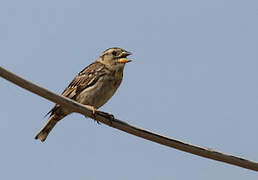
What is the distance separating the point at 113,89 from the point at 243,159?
466cm

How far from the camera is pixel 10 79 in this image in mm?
5035

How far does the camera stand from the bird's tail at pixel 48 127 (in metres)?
10.3

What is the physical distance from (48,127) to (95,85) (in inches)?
47.0

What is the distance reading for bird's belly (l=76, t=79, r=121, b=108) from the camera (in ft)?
32.8

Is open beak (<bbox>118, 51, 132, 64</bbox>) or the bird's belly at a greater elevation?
open beak (<bbox>118, 51, 132, 64</bbox>)

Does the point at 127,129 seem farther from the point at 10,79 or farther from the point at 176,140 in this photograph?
the point at 10,79

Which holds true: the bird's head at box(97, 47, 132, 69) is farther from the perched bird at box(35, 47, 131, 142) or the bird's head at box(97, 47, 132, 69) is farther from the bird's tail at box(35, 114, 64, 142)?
the bird's tail at box(35, 114, 64, 142)

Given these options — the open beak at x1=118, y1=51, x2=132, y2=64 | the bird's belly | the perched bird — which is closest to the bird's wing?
the perched bird

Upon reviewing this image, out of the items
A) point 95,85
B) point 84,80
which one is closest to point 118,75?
point 95,85

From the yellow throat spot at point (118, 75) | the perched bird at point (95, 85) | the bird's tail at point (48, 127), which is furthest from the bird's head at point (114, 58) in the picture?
the bird's tail at point (48, 127)

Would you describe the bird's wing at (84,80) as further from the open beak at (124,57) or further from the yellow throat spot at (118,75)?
the open beak at (124,57)

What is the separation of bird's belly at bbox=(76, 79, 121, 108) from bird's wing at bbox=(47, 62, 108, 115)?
0.13 meters

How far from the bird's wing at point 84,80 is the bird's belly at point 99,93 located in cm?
13

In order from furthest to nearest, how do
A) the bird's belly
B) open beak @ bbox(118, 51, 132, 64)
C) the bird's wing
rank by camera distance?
open beak @ bbox(118, 51, 132, 64) → the bird's wing → the bird's belly
